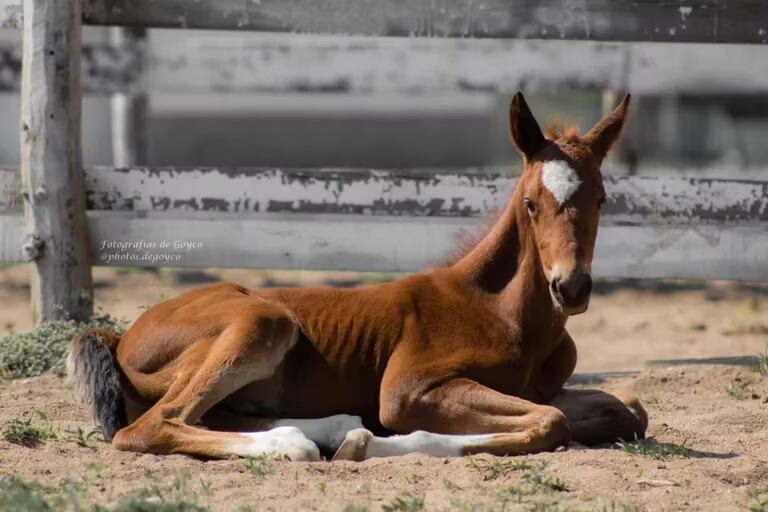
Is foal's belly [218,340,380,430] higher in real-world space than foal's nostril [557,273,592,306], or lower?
lower

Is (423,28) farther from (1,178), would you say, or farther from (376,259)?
(1,178)

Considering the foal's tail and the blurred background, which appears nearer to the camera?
the foal's tail

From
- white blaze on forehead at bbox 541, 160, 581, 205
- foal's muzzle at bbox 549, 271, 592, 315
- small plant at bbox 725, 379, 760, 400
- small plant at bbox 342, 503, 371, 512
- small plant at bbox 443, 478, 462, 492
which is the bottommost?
small plant at bbox 725, 379, 760, 400

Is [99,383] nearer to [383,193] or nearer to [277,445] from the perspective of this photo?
[277,445]

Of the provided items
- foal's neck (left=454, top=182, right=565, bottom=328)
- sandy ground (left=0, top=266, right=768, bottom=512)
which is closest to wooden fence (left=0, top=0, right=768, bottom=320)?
sandy ground (left=0, top=266, right=768, bottom=512)

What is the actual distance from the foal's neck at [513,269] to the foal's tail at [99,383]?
165 centimetres

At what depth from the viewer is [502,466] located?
4.70 m

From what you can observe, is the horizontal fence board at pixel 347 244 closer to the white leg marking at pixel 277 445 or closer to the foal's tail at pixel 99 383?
the foal's tail at pixel 99 383

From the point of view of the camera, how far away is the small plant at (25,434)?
5.18 meters

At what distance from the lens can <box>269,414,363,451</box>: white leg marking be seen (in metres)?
5.33

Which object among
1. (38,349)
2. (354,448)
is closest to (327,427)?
(354,448)

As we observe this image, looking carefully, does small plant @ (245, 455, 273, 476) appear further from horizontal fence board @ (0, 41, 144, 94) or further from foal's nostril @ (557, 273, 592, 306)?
horizontal fence board @ (0, 41, 144, 94)

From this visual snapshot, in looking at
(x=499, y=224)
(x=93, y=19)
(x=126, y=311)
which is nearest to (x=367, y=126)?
(x=126, y=311)

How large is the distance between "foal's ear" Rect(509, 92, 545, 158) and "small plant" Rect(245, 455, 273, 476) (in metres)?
1.76
